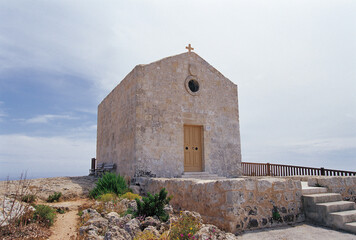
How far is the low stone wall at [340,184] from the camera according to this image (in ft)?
22.5

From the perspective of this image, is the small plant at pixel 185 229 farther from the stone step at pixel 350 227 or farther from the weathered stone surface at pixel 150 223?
the stone step at pixel 350 227


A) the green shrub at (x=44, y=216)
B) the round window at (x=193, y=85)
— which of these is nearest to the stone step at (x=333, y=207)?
the green shrub at (x=44, y=216)

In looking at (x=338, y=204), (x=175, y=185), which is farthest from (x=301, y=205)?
(x=175, y=185)

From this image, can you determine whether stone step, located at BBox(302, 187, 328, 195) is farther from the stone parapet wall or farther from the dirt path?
the dirt path

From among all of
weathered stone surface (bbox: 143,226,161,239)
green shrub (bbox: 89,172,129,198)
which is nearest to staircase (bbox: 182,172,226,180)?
green shrub (bbox: 89,172,129,198)

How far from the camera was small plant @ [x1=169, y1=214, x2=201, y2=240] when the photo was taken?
14.1 feet

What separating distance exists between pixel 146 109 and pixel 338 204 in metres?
6.85

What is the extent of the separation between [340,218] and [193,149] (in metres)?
6.36

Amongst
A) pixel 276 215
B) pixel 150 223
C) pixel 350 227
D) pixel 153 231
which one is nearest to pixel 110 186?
pixel 150 223

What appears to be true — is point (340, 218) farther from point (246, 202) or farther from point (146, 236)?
point (146, 236)

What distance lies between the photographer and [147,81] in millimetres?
10461

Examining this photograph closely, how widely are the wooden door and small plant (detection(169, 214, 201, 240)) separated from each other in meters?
6.13

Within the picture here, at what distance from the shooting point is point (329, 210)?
5.64 m

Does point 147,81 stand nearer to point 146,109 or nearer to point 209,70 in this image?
point 146,109
